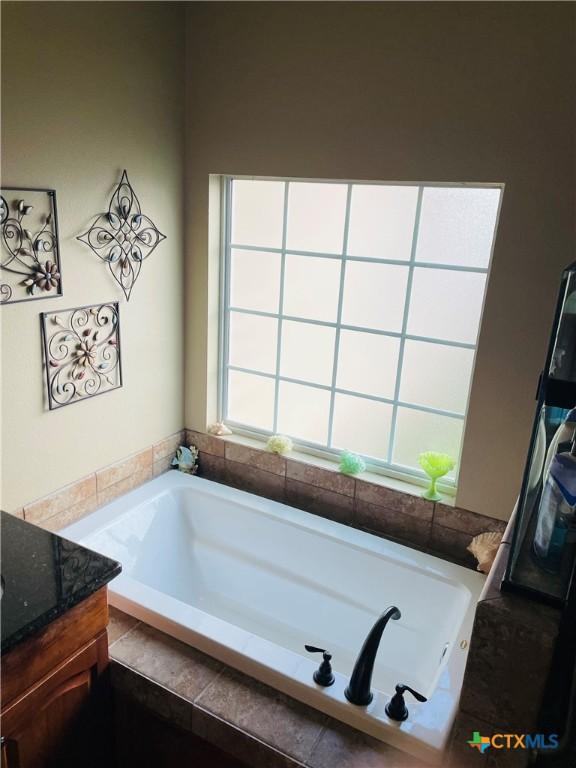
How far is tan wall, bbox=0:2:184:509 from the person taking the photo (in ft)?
6.23

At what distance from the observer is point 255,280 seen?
106 inches

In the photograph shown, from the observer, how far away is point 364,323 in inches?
97.7

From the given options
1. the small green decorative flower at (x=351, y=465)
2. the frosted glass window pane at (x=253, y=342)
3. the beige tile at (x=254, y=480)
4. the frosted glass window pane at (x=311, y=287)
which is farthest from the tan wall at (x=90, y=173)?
the small green decorative flower at (x=351, y=465)

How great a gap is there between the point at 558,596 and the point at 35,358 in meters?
1.75

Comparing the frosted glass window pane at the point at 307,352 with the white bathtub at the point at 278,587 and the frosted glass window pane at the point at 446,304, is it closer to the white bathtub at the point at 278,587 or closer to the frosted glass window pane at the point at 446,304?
the frosted glass window pane at the point at 446,304

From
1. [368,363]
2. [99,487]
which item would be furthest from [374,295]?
[99,487]

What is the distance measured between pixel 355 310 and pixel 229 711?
1.56 metres

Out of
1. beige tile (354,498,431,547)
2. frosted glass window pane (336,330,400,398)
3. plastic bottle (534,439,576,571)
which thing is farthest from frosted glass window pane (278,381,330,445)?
plastic bottle (534,439,576,571)

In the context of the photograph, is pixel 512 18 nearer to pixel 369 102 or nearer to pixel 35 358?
pixel 369 102

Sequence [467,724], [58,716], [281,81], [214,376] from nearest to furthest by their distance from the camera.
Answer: [467,724] → [58,716] → [281,81] → [214,376]

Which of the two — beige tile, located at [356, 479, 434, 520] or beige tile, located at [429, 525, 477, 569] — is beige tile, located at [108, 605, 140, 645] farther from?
beige tile, located at [429, 525, 477, 569]

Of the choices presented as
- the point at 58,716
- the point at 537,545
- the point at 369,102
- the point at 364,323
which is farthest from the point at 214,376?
the point at 537,545

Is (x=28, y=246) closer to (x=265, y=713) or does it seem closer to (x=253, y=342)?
(x=253, y=342)

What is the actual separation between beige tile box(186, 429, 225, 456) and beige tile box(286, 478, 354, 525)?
382 millimetres
